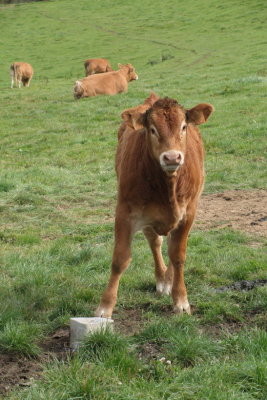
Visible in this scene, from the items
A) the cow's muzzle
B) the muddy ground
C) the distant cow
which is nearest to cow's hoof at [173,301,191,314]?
the muddy ground

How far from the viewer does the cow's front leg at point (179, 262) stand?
21.0 ft

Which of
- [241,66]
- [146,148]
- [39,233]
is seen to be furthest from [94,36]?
[146,148]

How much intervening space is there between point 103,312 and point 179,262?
36.8 inches

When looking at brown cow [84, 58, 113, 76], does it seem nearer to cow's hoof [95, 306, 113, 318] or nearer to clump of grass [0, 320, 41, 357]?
cow's hoof [95, 306, 113, 318]

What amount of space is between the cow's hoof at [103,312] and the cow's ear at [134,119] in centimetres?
162

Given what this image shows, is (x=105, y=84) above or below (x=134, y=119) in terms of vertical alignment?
below

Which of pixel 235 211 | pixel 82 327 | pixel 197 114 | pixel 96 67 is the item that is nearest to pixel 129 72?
pixel 96 67

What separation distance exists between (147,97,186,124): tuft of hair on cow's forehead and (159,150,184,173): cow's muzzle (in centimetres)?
39

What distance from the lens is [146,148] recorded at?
6.24m

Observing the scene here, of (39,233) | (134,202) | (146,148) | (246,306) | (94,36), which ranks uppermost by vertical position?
(146,148)

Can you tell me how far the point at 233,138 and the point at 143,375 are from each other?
468 inches

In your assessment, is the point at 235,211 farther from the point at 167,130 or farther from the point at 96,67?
the point at 96,67

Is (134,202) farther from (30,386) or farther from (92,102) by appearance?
(92,102)

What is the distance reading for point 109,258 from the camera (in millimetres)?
8211
